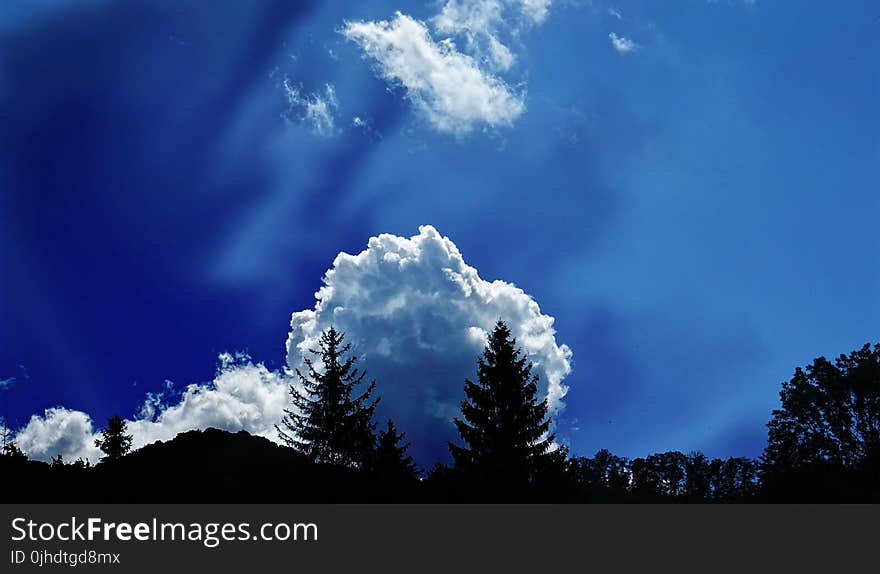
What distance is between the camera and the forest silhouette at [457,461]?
21047 millimetres

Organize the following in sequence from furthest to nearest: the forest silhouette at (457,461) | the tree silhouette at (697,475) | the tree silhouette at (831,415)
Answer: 1. the tree silhouette at (697,475)
2. the tree silhouette at (831,415)
3. the forest silhouette at (457,461)

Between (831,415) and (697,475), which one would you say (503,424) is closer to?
(831,415)

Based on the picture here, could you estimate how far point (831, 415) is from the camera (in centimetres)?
4328

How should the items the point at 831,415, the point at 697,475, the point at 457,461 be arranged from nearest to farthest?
the point at 457,461 → the point at 831,415 → the point at 697,475

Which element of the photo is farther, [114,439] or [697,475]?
[697,475]

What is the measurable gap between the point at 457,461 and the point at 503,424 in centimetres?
323

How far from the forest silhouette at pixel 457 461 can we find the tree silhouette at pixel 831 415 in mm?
81

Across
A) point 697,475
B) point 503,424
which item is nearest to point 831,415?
point 503,424

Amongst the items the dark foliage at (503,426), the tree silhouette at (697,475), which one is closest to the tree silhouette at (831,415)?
the dark foliage at (503,426)

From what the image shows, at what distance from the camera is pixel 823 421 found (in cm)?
4372

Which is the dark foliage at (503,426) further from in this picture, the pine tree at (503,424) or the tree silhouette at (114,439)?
the tree silhouette at (114,439)
